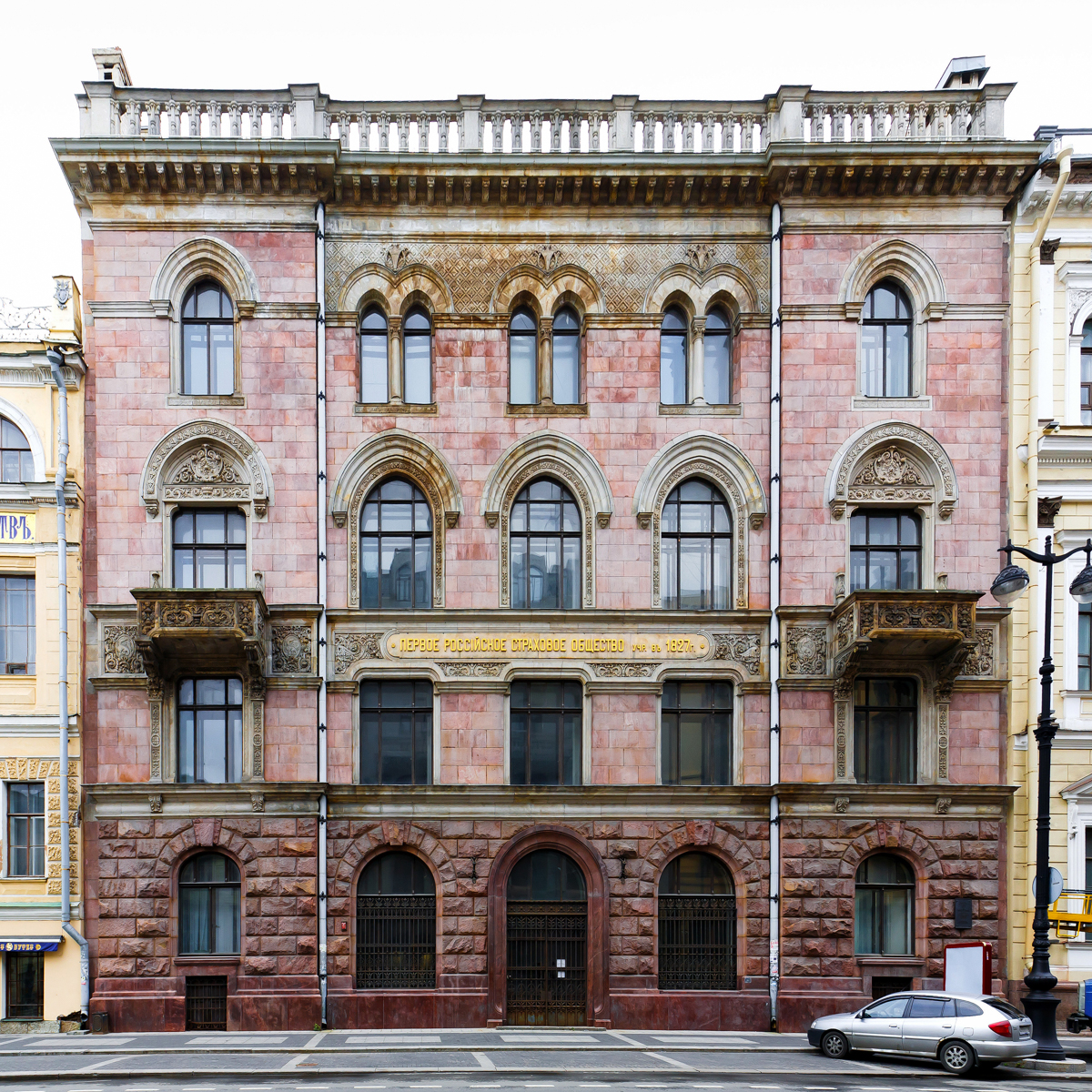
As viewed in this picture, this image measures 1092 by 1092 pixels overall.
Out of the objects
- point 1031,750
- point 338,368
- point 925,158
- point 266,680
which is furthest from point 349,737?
point 925,158

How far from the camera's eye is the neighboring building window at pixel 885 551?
88.9ft

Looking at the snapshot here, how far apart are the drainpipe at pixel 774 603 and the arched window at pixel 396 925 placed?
295 inches

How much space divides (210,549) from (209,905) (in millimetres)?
7919

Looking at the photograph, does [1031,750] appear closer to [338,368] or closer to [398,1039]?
[398,1039]

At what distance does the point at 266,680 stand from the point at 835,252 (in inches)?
638

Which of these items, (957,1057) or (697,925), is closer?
(957,1057)

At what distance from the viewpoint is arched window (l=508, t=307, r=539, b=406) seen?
90.9 ft

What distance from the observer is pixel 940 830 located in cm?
2619

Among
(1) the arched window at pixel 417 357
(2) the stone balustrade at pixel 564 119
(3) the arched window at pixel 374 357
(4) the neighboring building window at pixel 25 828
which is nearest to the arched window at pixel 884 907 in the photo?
(1) the arched window at pixel 417 357

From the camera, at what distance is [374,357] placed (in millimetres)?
27703

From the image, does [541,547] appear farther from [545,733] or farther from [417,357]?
[417,357]

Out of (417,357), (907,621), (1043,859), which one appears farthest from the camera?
(417,357)

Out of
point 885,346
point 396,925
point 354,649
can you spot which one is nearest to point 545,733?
point 354,649

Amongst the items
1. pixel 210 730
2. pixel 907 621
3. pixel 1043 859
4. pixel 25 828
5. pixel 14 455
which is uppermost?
pixel 14 455
